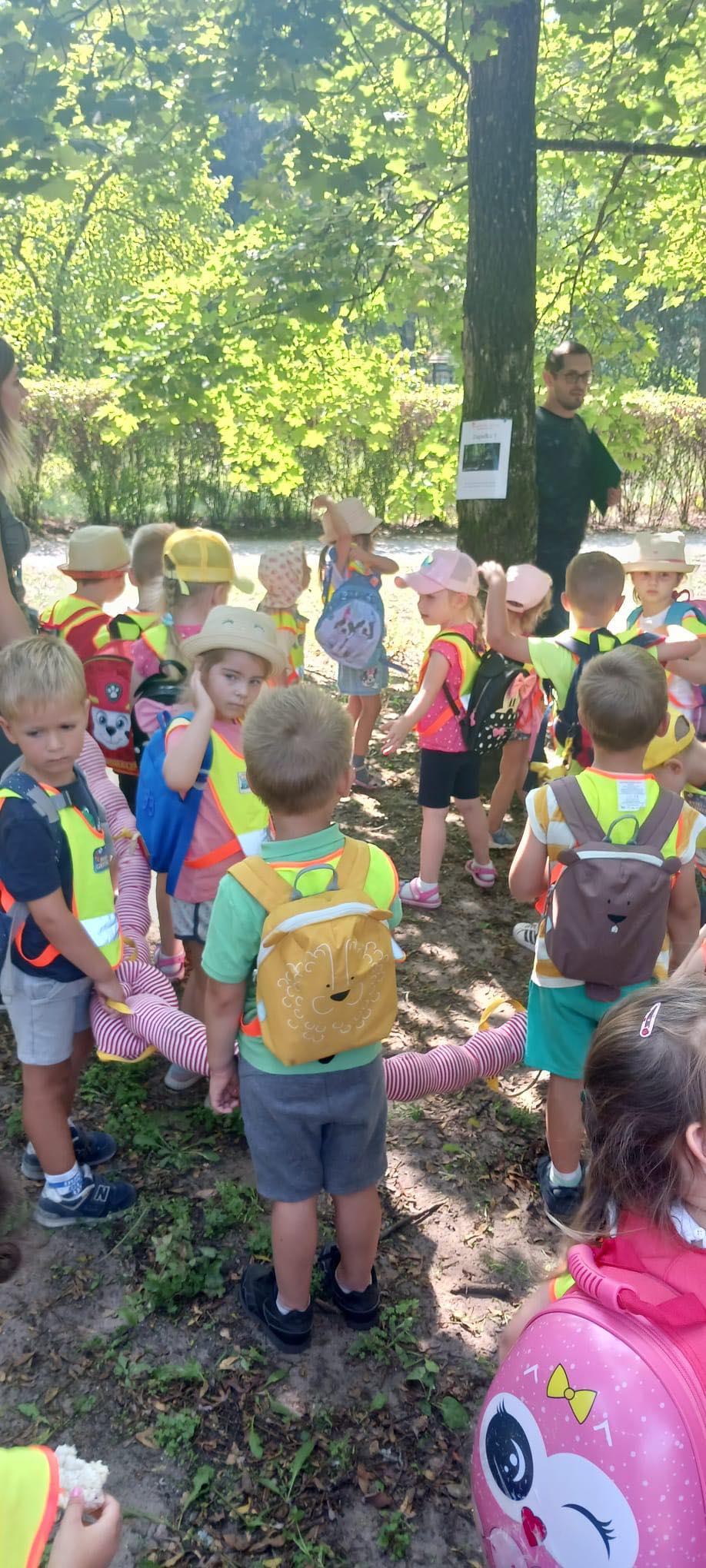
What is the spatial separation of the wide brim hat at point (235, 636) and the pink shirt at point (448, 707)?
1741 mm

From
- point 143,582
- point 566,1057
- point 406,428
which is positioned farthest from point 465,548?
point 406,428

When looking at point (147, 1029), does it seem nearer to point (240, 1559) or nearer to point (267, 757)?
point (267, 757)

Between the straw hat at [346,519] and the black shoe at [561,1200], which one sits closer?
the black shoe at [561,1200]

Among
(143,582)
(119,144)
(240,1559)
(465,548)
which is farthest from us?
(119,144)

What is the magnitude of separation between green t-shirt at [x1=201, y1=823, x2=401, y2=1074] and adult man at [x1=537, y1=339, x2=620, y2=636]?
14.1 feet

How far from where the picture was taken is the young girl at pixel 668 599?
13.3 feet

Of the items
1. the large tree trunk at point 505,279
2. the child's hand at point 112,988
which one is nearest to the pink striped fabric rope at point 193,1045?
the child's hand at point 112,988

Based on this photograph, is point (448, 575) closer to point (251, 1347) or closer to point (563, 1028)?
point (563, 1028)

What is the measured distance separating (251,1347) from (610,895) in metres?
1.42

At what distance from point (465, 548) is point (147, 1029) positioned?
4.22 metres

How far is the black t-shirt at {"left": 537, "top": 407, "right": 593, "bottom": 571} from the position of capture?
620cm

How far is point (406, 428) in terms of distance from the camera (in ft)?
57.3

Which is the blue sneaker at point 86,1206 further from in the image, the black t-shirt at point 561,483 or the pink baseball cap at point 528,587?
the black t-shirt at point 561,483

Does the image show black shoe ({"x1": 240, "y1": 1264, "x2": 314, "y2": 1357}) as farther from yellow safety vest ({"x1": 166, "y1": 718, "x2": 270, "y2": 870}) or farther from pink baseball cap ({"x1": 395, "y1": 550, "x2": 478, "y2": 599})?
pink baseball cap ({"x1": 395, "y1": 550, "x2": 478, "y2": 599})
